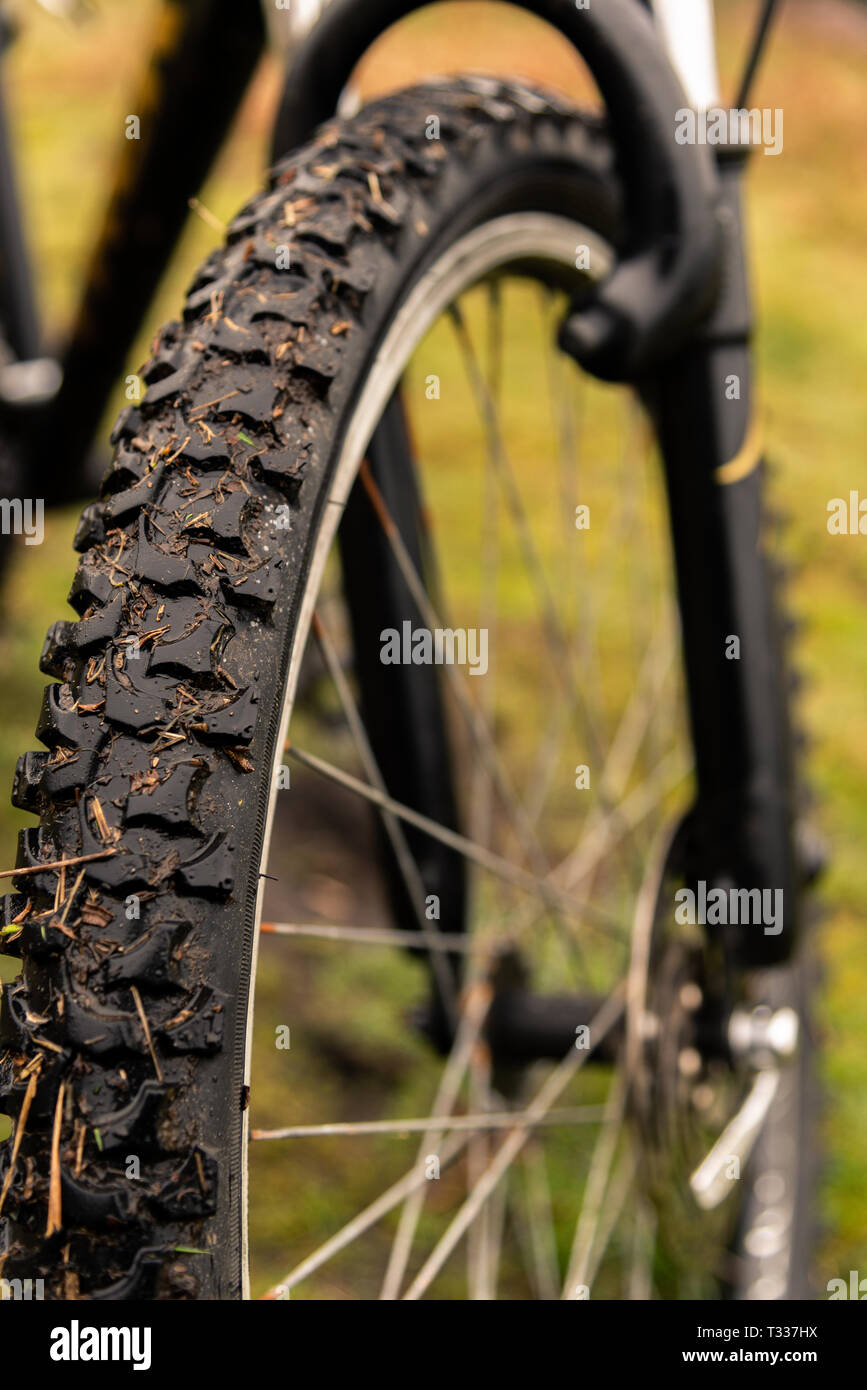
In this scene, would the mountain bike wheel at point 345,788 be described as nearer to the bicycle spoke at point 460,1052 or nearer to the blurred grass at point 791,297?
the bicycle spoke at point 460,1052

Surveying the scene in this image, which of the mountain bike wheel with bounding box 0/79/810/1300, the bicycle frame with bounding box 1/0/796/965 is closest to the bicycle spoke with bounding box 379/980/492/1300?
the mountain bike wheel with bounding box 0/79/810/1300

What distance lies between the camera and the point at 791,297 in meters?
3.71

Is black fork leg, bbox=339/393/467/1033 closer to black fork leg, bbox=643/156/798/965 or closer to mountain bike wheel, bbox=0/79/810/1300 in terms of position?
mountain bike wheel, bbox=0/79/810/1300

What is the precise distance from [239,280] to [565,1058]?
0.71m

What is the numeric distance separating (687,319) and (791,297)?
317cm

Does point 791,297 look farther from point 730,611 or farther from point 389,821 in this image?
point 389,821

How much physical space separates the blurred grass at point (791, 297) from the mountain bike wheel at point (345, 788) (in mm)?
236

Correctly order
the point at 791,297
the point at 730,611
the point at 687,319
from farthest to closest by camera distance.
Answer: the point at 791,297, the point at 730,611, the point at 687,319

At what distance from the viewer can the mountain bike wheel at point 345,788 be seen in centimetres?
49

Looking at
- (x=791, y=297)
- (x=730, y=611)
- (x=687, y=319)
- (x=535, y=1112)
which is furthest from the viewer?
(x=791, y=297)

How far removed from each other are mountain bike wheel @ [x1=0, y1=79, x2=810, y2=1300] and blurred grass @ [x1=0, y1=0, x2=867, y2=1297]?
0.24 m

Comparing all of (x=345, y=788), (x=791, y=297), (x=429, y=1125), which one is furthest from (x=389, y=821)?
(x=791, y=297)

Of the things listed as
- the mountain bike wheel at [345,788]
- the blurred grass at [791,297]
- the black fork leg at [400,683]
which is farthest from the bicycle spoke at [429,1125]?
the blurred grass at [791,297]
